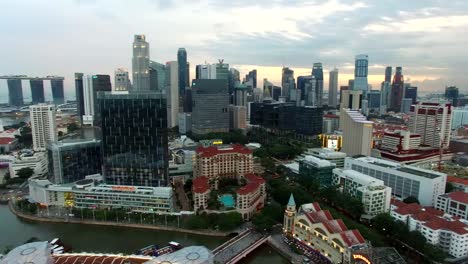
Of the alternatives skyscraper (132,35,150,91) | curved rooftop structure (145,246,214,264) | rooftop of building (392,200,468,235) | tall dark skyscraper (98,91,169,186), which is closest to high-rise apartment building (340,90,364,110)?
skyscraper (132,35,150,91)

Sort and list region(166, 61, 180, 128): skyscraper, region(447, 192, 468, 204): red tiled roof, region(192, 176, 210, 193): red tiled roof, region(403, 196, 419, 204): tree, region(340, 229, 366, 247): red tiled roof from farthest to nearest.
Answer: region(166, 61, 180, 128): skyscraper < region(403, 196, 419, 204): tree < region(192, 176, 210, 193): red tiled roof < region(447, 192, 468, 204): red tiled roof < region(340, 229, 366, 247): red tiled roof

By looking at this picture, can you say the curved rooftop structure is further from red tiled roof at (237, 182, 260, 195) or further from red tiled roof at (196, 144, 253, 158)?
red tiled roof at (196, 144, 253, 158)

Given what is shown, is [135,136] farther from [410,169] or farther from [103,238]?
[410,169]

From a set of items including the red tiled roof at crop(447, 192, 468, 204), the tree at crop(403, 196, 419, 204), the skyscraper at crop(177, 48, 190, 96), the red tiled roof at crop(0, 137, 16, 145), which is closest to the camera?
the red tiled roof at crop(447, 192, 468, 204)

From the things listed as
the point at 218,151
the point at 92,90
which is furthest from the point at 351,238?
the point at 92,90

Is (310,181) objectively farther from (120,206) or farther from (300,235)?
(120,206)

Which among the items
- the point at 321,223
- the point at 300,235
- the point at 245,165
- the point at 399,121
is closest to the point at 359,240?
the point at 321,223

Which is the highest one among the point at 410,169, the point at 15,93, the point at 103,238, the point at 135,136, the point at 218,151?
the point at 15,93
